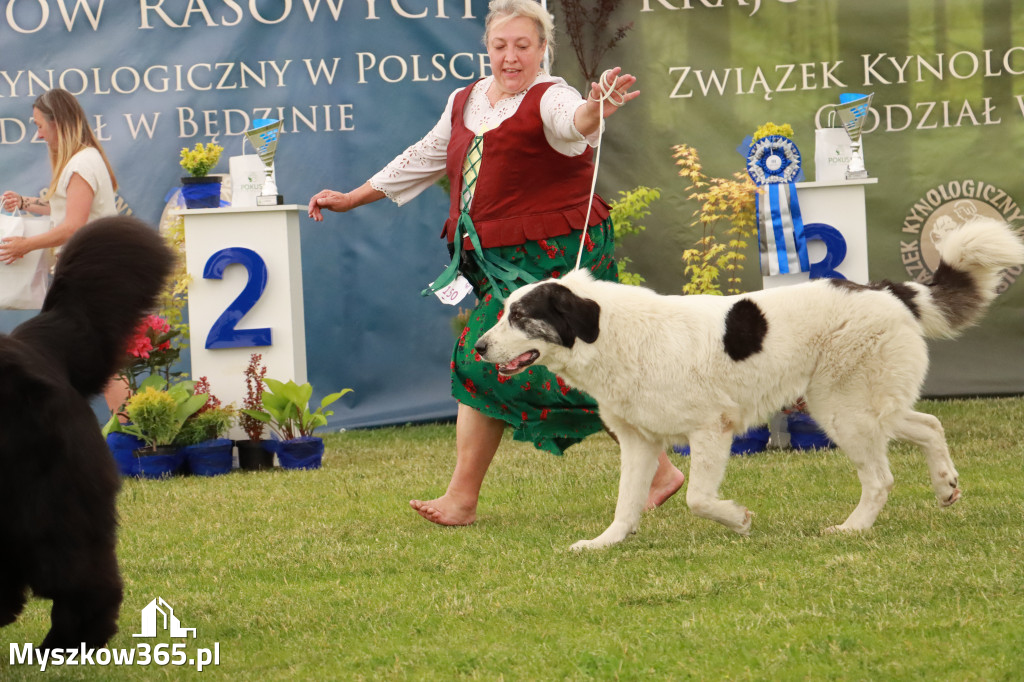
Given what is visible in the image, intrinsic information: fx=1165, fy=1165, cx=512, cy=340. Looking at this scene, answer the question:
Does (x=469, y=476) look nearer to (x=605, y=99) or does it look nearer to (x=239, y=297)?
(x=605, y=99)

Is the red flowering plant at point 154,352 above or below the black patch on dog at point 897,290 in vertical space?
below

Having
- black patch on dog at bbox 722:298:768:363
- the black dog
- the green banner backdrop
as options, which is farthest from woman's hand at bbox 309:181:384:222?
the green banner backdrop

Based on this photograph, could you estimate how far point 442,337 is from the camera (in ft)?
28.9

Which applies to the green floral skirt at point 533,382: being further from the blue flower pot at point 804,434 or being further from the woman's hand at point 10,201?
the woman's hand at point 10,201

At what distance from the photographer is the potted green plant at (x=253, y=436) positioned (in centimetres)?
718

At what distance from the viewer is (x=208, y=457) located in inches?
277

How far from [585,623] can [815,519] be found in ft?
5.62

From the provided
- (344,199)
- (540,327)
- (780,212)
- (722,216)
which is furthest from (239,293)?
(540,327)

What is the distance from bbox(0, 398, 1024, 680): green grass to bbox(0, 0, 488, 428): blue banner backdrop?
9.43ft

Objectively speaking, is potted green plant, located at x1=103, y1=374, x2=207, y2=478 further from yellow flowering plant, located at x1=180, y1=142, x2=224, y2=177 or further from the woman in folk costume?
the woman in folk costume

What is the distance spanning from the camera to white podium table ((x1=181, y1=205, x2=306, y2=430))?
727 cm

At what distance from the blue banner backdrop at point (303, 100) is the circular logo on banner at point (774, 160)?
2.52 meters

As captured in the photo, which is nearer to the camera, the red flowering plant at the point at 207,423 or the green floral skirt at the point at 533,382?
the green floral skirt at the point at 533,382

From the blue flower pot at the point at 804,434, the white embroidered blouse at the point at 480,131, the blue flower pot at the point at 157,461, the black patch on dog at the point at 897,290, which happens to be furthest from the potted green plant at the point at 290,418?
the black patch on dog at the point at 897,290
